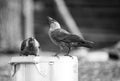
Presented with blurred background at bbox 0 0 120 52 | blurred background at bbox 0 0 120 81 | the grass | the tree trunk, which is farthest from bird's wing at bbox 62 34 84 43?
blurred background at bbox 0 0 120 52

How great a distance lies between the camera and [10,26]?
11.5 metres

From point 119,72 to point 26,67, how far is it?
2932mm

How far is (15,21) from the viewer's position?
11664mm

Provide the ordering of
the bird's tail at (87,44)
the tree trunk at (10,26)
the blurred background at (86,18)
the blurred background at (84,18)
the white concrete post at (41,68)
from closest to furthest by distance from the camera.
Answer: the white concrete post at (41,68), the bird's tail at (87,44), the tree trunk at (10,26), the blurred background at (84,18), the blurred background at (86,18)

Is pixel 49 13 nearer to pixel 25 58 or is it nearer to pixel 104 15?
pixel 104 15

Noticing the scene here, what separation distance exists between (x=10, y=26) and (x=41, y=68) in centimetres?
680

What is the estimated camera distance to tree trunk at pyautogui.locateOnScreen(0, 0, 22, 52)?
11359 millimetres

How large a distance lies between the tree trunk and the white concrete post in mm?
6419

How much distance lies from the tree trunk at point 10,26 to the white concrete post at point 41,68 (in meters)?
6.42

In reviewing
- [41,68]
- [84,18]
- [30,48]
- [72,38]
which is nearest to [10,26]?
[84,18]

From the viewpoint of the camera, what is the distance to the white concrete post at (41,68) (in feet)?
15.9

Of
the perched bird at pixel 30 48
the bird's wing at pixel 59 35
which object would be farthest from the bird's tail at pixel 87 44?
the perched bird at pixel 30 48

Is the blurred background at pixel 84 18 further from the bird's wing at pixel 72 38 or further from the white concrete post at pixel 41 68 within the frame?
the white concrete post at pixel 41 68

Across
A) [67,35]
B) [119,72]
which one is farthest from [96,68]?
[67,35]
